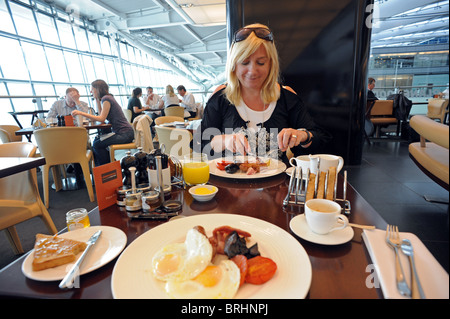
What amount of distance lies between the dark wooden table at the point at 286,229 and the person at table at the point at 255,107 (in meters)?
0.63

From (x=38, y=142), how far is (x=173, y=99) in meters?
4.99

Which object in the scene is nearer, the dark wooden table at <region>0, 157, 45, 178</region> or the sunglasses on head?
the dark wooden table at <region>0, 157, 45, 178</region>

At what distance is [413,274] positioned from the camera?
0.44 meters

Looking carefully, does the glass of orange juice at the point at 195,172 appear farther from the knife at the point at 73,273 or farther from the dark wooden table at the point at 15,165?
the dark wooden table at the point at 15,165

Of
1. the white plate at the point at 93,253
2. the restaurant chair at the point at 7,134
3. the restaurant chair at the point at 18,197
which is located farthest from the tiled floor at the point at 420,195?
the restaurant chair at the point at 7,134

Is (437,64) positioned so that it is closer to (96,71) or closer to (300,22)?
(300,22)

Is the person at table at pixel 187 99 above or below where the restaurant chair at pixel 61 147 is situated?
above

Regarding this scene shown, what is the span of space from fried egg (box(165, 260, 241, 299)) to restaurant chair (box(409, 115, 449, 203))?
1.30ft

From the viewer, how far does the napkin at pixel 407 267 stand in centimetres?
34

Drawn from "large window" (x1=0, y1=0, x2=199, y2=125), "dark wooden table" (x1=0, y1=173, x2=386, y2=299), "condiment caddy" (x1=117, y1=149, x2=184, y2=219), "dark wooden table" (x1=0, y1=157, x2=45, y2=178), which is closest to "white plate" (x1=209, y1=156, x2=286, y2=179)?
"dark wooden table" (x1=0, y1=173, x2=386, y2=299)

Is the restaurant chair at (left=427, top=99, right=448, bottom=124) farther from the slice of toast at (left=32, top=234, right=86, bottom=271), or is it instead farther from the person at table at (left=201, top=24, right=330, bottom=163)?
the person at table at (left=201, top=24, right=330, bottom=163)

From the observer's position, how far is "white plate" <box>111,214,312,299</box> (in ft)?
1.64

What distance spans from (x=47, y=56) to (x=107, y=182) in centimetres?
930

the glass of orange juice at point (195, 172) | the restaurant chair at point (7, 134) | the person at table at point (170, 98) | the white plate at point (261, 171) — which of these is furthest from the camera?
the person at table at point (170, 98)
